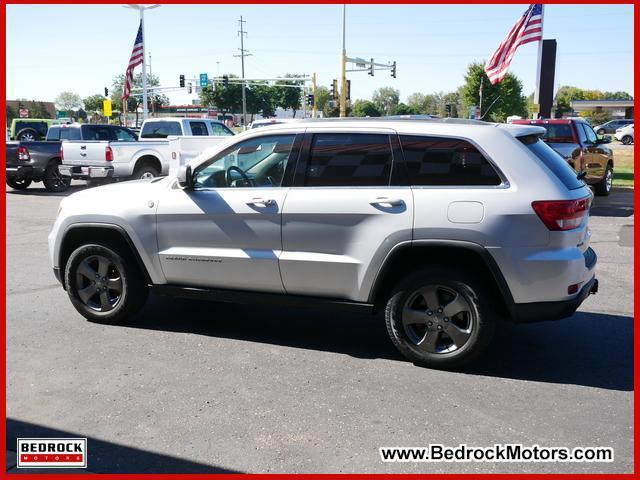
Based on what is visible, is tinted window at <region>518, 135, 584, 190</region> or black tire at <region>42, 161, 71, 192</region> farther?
black tire at <region>42, 161, 71, 192</region>

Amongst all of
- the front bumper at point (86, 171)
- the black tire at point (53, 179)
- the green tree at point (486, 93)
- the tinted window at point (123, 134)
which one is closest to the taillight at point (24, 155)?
the black tire at point (53, 179)

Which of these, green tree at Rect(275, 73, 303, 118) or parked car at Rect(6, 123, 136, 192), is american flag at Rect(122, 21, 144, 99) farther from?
green tree at Rect(275, 73, 303, 118)

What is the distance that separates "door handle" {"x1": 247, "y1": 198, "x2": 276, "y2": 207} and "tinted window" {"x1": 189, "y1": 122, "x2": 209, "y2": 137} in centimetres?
A: 1421

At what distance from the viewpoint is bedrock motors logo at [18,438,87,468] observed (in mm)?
3576

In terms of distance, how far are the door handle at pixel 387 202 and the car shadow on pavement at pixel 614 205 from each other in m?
9.62

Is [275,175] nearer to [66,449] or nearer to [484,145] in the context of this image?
[484,145]

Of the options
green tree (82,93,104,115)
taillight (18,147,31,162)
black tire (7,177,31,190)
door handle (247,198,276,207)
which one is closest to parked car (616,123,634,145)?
black tire (7,177,31,190)

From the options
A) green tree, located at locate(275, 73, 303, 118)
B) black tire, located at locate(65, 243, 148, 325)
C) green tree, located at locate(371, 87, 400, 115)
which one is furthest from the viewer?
green tree, located at locate(371, 87, 400, 115)

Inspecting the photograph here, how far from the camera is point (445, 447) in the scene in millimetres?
3693

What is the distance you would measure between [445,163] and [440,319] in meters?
1.16

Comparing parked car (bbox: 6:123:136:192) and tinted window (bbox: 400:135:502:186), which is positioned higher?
tinted window (bbox: 400:135:502:186)

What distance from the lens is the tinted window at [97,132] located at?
1880 cm

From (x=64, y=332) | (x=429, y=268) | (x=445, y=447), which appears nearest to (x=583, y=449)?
(x=445, y=447)

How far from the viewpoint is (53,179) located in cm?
1841
